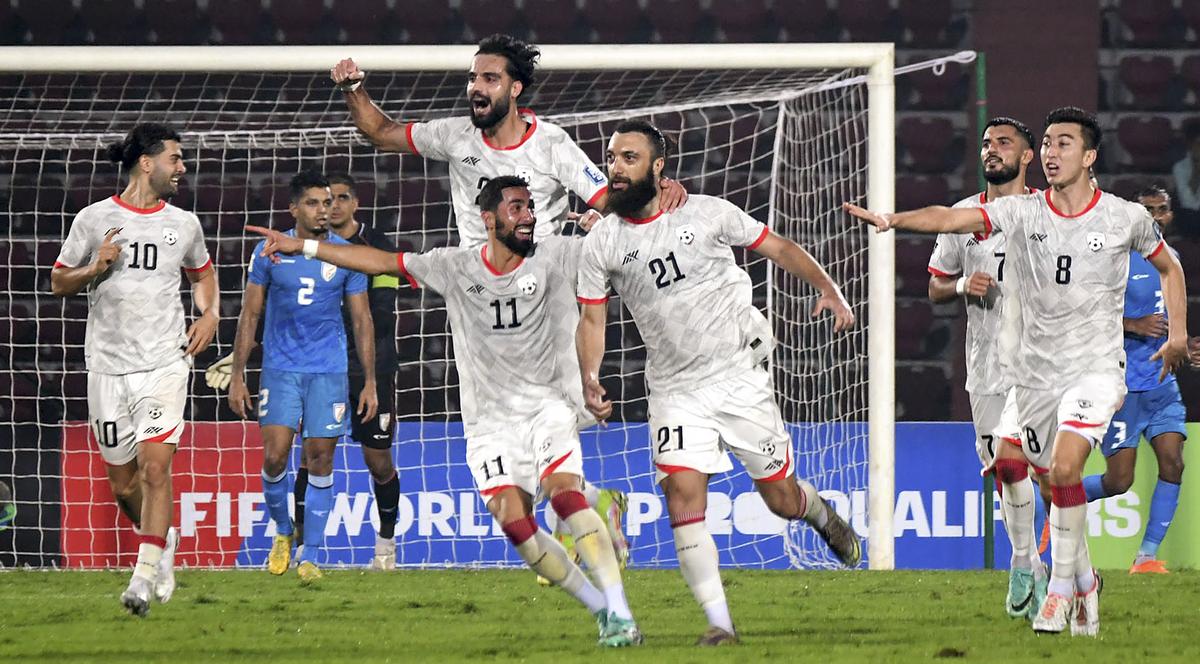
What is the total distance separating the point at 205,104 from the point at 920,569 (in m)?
5.52

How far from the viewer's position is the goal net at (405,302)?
10.2 m

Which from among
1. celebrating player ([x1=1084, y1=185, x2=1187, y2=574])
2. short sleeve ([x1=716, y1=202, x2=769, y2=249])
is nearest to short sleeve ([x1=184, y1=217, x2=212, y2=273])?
short sleeve ([x1=716, y1=202, x2=769, y2=249])

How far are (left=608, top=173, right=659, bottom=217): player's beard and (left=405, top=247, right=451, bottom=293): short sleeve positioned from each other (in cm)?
64

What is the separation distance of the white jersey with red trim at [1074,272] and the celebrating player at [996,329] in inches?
15.3

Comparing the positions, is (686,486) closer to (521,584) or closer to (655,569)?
(521,584)

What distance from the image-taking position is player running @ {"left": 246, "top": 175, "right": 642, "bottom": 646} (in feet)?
20.7

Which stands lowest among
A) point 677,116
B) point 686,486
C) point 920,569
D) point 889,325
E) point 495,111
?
point 920,569

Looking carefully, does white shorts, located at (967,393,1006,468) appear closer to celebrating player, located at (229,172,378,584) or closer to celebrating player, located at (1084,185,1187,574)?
celebrating player, located at (1084,185,1187,574)

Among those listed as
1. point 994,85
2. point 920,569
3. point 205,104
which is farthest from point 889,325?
point 205,104

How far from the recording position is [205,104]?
12.2 meters

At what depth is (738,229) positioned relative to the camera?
6.34 metres

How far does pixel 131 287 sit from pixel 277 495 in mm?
1899

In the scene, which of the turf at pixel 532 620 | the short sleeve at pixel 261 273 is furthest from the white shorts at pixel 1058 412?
the short sleeve at pixel 261 273

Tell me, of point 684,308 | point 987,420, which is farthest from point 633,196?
point 987,420
